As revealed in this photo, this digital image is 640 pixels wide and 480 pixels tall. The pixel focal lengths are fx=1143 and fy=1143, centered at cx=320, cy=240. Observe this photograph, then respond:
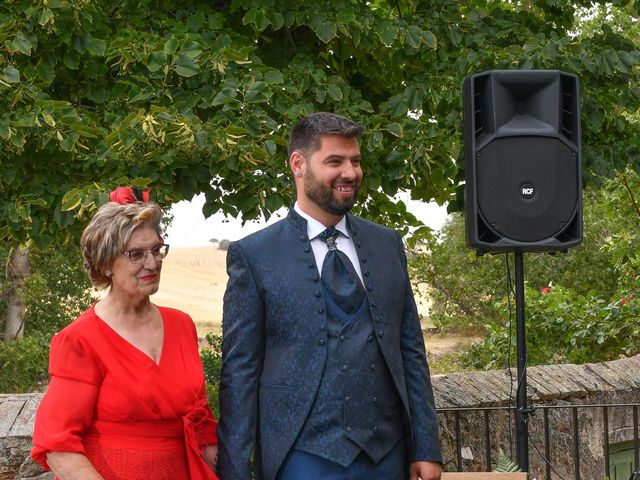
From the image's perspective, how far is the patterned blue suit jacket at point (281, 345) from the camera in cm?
305

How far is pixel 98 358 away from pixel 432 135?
10.4 feet

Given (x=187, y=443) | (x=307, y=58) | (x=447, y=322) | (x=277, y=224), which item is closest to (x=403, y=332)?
(x=277, y=224)

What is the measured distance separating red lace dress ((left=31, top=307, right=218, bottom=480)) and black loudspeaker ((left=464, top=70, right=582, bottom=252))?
1.90 meters

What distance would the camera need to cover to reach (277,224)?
3.25m

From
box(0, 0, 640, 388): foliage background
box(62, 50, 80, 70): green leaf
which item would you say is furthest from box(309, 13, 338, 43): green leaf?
box(62, 50, 80, 70): green leaf

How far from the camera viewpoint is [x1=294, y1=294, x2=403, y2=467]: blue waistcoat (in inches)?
120

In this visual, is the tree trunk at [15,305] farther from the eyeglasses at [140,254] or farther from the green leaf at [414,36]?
the eyeglasses at [140,254]

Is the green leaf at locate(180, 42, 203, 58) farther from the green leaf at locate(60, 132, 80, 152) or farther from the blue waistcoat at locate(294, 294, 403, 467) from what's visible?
the blue waistcoat at locate(294, 294, 403, 467)

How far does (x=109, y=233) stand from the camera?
2828mm

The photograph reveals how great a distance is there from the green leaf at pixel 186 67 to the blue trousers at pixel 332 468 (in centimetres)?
260

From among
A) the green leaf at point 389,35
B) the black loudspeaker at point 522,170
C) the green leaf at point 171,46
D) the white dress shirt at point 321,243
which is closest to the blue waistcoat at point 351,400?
the white dress shirt at point 321,243

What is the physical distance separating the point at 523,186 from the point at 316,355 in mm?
1762

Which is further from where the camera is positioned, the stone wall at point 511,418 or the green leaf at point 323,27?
the green leaf at point 323,27

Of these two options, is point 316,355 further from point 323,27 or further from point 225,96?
point 323,27
